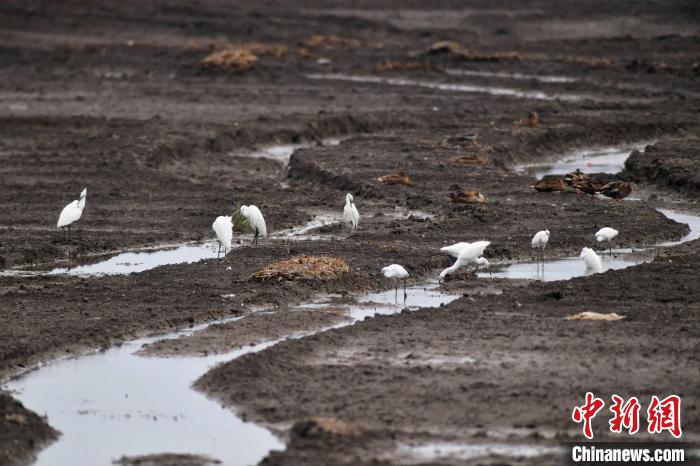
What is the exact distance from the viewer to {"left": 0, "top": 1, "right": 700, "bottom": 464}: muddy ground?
39.5ft

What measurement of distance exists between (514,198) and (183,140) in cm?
911

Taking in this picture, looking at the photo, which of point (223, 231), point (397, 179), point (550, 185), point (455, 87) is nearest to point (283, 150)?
point (397, 179)

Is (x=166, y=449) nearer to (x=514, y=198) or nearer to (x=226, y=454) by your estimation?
(x=226, y=454)

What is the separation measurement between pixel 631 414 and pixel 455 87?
28729 mm

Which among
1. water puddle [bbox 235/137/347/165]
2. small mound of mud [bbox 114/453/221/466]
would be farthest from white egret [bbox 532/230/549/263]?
water puddle [bbox 235/137/347/165]

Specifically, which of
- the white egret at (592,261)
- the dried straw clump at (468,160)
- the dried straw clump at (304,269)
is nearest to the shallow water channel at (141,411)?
the dried straw clump at (304,269)

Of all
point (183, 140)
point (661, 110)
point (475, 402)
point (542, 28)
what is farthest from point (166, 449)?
point (542, 28)

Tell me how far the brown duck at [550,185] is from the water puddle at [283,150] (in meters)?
6.89

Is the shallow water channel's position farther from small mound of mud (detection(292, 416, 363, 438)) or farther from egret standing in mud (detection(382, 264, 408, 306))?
egret standing in mud (detection(382, 264, 408, 306))

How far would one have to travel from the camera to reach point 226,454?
11008 millimetres

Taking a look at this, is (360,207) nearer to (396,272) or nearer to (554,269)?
(554,269)

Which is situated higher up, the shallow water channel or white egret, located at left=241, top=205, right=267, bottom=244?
white egret, located at left=241, top=205, right=267, bottom=244

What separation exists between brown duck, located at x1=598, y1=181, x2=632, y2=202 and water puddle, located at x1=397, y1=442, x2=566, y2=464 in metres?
12.5

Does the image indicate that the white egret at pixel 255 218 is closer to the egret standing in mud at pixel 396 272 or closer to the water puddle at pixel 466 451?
the egret standing in mud at pixel 396 272
